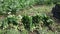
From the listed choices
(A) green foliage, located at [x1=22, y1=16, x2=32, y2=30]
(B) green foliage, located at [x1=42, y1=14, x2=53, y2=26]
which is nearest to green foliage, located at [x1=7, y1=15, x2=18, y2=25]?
(A) green foliage, located at [x1=22, y1=16, x2=32, y2=30]

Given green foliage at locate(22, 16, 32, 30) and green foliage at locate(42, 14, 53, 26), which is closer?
green foliage at locate(22, 16, 32, 30)

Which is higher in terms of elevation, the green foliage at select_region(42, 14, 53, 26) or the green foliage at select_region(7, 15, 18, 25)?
the green foliage at select_region(7, 15, 18, 25)

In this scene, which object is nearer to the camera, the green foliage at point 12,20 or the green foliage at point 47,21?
the green foliage at point 12,20

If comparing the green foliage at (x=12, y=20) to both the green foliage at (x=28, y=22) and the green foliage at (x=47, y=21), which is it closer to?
the green foliage at (x=28, y=22)

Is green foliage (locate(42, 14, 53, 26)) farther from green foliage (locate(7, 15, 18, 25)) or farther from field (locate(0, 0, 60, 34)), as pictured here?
green foliage (locate(7, 15, 18, 25))

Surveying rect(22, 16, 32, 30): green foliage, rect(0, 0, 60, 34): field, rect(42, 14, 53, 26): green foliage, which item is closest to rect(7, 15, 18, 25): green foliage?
rect(0, 0, 60, 34): field

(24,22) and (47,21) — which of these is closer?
(24,22)

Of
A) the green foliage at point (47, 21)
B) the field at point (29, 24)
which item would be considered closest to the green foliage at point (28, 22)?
the field at point (29, 24)

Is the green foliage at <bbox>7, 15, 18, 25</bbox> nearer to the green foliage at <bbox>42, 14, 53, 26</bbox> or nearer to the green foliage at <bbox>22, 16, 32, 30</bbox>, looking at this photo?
the green foliage at <bbox>22, 16, 32, 30</bbox>

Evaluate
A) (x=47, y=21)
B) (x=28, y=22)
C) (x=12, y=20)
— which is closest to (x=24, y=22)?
(x=28, y=22)

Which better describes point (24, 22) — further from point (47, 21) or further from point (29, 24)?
point (47, 21)

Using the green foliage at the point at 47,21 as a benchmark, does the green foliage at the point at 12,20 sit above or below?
above

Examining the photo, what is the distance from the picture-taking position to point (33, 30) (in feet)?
20.2

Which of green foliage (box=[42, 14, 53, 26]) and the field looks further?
green foliage (box=[42, 14, 53, 26])
